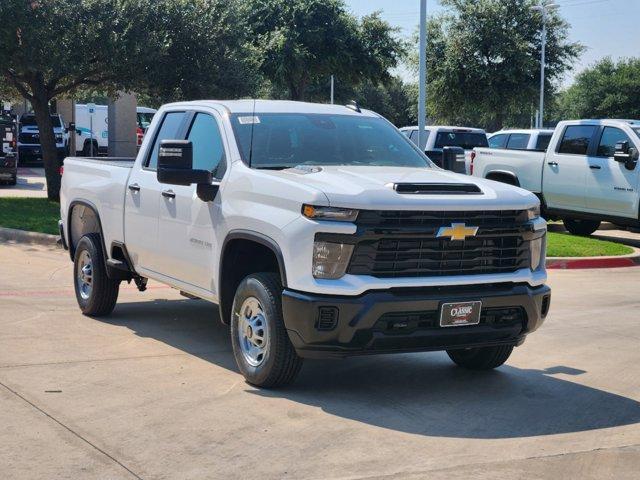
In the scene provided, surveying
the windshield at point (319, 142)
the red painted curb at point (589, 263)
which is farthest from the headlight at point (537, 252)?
the red painted curb at point (589, 263)

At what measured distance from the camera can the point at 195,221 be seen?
772 centimetres

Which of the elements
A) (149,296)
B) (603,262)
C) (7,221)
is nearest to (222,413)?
(149,296)

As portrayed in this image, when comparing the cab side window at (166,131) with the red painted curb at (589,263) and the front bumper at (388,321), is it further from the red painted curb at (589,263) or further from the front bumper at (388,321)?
the red painted curb at (589,263)

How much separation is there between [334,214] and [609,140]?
12.2 m

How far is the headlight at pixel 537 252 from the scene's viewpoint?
703cm

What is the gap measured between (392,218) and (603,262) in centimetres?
912

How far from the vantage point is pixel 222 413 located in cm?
638

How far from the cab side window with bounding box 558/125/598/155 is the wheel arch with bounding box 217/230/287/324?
38.4ft

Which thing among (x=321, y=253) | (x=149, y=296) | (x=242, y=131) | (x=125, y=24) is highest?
(x=125, y=24)

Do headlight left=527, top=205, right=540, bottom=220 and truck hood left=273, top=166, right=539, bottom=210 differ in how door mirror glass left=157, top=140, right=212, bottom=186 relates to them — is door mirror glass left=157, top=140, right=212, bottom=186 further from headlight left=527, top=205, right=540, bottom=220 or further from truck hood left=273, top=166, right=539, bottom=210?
headlight left=527, top=205, right=540, bottom=220

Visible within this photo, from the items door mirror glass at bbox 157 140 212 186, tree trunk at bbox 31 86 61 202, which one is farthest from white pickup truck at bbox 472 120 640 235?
door mirror glass at bbox 157 140 212 186

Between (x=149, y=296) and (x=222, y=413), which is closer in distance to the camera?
(x=222, y=413)

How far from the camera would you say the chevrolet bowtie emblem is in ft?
21.6

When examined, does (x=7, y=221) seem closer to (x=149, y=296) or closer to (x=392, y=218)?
(x=149, y=296)
